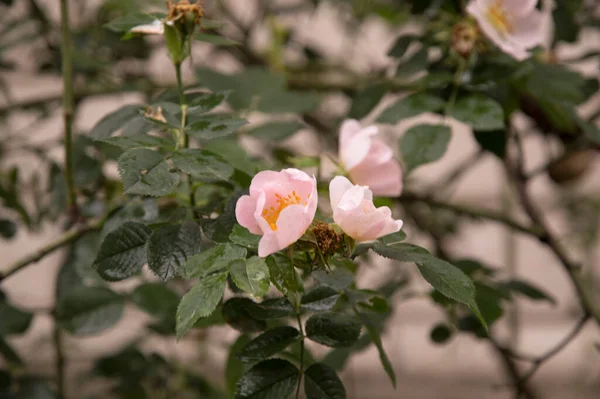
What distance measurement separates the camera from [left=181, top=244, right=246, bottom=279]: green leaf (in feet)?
1.02

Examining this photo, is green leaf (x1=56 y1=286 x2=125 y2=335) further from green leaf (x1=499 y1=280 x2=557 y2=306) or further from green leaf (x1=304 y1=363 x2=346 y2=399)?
green leaf (x1=499 y1=280 x2=557 y2=306)

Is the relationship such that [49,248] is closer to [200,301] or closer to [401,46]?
[200,301]

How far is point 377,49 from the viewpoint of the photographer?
1.70 meters

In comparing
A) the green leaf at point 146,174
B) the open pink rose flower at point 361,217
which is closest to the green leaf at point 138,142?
the green leaf at point 146,174

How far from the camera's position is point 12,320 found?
1.90ft

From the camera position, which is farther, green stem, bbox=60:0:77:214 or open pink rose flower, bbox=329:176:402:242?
green stem, bbox=60:0:77:214

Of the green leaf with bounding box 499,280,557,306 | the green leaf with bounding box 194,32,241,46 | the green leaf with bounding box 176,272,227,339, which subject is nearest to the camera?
the green leaf with bounding box 176,272,227,339

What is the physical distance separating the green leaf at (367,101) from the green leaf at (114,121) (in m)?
0.24

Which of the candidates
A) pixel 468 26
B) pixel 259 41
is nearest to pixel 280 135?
pixel 468 26

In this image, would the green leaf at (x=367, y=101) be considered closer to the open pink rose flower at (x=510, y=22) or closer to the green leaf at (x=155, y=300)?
the open pink rose flower at (x=510, y=22)

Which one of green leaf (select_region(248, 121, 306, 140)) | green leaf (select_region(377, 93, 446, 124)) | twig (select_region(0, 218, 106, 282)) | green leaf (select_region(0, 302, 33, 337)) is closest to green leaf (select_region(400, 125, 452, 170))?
green leaf (select_region(377, 93, 446, 124))

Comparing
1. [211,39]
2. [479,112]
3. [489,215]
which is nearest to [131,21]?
[211,39]

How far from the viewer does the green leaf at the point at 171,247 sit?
1.10ft

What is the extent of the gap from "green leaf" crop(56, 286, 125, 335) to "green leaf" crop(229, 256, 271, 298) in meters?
0.29
